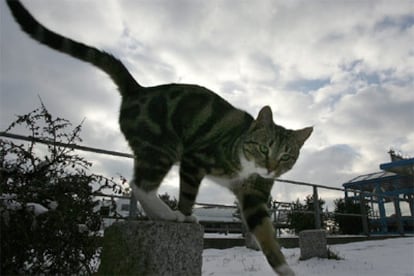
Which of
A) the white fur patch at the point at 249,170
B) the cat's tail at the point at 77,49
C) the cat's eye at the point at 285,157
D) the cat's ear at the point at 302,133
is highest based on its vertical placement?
the cat's tail at the point at 77,49

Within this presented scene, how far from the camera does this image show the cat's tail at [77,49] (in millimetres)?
1899

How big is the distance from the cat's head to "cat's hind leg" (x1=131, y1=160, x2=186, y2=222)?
19.8 inches

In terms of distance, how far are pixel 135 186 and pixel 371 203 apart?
965 centimetres

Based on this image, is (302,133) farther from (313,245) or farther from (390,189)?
(390,189)

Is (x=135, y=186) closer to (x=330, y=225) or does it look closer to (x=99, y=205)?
(x=99, y=205)

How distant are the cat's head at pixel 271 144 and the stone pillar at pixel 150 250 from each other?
0.57m

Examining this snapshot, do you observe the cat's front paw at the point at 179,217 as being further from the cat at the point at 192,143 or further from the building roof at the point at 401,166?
the building roof at the point at 401,166

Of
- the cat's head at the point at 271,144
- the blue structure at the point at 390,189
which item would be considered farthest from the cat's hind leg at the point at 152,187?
the blue structure at the point at 390,189

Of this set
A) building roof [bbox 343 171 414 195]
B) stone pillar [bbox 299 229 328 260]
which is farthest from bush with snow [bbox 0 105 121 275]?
building roof [bbox 343 171 414 195]

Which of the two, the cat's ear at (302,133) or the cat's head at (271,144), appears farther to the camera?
the cat's ear at (302,133)

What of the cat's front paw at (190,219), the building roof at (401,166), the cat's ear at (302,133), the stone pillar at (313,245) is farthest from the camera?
the building roof at (401,166)

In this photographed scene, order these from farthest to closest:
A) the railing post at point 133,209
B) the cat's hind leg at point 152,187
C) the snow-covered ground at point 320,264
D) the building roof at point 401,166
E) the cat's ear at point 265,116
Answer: the building roof at point 401,166 → the railing post at point 133,209 → the snow-covered ground at point 320,264 → the cat's ear at point 265,116 → the cat's hind leg at point 152,187

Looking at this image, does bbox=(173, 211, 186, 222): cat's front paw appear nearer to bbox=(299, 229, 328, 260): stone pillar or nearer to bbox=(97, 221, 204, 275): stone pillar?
bbox=(97, 221, 204, 275): stone pillar

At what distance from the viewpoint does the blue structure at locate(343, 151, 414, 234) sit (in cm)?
910
